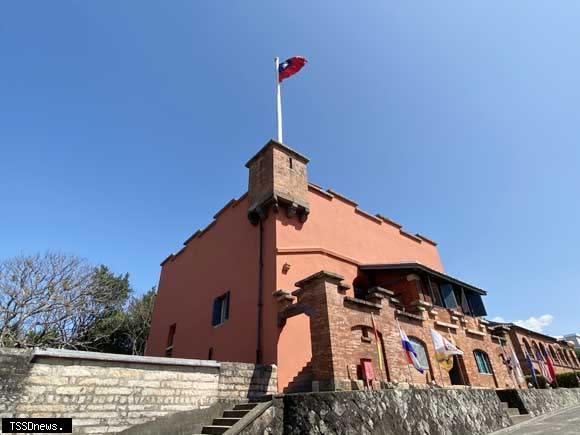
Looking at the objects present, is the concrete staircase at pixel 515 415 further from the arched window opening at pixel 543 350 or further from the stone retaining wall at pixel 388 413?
the arched window opening at pixel 543 350

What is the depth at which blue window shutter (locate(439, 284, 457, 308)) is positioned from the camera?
1356 centimetres

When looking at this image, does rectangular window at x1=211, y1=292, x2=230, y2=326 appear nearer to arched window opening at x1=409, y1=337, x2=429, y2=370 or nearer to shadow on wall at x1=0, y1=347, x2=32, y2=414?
arched window opening at x1=409, y1=337, x2=429, y2=370

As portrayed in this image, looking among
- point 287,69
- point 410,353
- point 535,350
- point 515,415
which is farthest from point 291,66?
point 535,350

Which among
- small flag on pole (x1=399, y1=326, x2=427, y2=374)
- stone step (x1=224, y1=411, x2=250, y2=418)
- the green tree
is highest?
the green tree

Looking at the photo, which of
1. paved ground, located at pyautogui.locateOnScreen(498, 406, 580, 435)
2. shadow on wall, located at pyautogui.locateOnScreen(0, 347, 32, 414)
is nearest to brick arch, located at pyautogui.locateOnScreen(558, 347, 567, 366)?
paved ground, located at pyautogui.locateOnScreen(498, 406, 580, 435)

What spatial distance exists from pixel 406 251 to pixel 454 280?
376 centimetres

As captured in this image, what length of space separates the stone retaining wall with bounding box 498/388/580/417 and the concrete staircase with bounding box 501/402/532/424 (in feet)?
0.70

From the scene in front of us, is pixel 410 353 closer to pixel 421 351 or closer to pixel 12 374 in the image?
pixel 421 351

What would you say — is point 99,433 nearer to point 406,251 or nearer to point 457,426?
point 457,426

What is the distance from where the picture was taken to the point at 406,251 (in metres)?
17.7

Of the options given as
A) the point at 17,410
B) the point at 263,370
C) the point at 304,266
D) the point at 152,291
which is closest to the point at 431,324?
the point at 304,266

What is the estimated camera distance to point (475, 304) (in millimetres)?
15273

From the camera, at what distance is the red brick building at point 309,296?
336 inches

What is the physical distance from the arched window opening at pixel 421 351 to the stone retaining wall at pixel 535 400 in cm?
349
